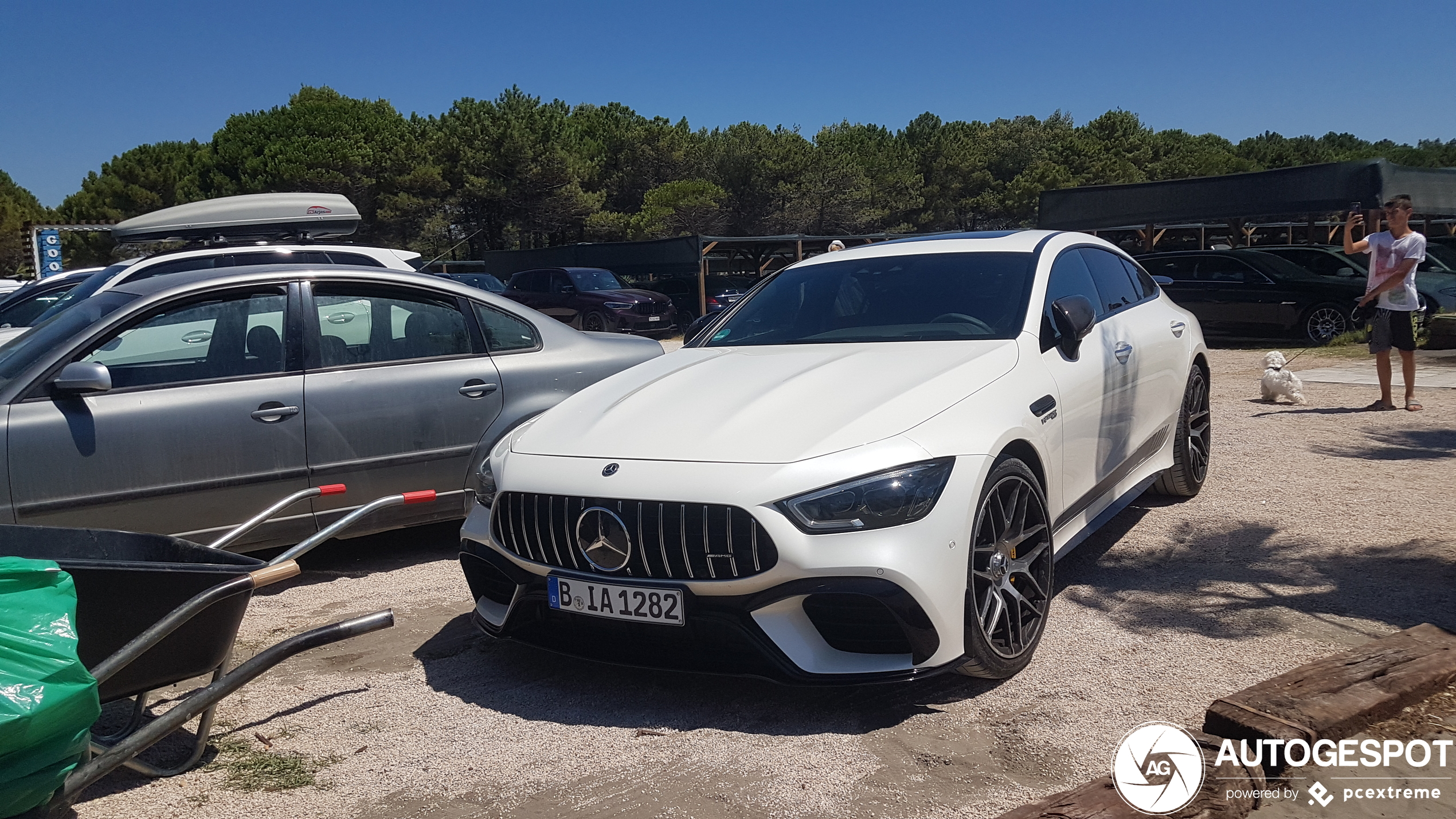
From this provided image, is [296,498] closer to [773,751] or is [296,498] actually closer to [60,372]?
[60,372]

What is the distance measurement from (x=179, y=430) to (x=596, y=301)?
17.6 meters

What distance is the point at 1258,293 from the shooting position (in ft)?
54.7

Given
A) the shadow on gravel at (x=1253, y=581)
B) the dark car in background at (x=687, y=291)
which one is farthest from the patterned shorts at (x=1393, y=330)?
the dark car in background at (x=687, y=291)

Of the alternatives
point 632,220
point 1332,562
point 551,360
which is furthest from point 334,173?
point 1332,562

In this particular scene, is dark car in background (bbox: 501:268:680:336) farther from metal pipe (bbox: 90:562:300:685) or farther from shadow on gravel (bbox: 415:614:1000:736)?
metal pipe (bbox: 90:562:300:685)

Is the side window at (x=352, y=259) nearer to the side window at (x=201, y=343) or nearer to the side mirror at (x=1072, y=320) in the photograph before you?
the side window at (x=201, y=343)

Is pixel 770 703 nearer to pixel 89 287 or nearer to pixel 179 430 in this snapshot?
pixel 179 430

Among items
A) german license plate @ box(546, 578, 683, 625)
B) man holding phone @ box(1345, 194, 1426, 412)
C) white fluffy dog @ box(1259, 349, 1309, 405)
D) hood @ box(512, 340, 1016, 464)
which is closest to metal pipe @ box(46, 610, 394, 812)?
german license plate @ box(546, 578, 683, 625)

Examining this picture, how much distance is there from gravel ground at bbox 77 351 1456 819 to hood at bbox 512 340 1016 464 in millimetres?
877

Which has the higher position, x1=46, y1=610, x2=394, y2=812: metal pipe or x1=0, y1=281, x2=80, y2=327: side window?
x1=0, y1=281, x2=80, y2=327: side window

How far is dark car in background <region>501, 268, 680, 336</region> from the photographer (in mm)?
22016

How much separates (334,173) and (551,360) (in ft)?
135

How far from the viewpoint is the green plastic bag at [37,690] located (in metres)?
2.14

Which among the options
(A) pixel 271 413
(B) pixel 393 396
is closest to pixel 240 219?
(B) pixel 393 396
